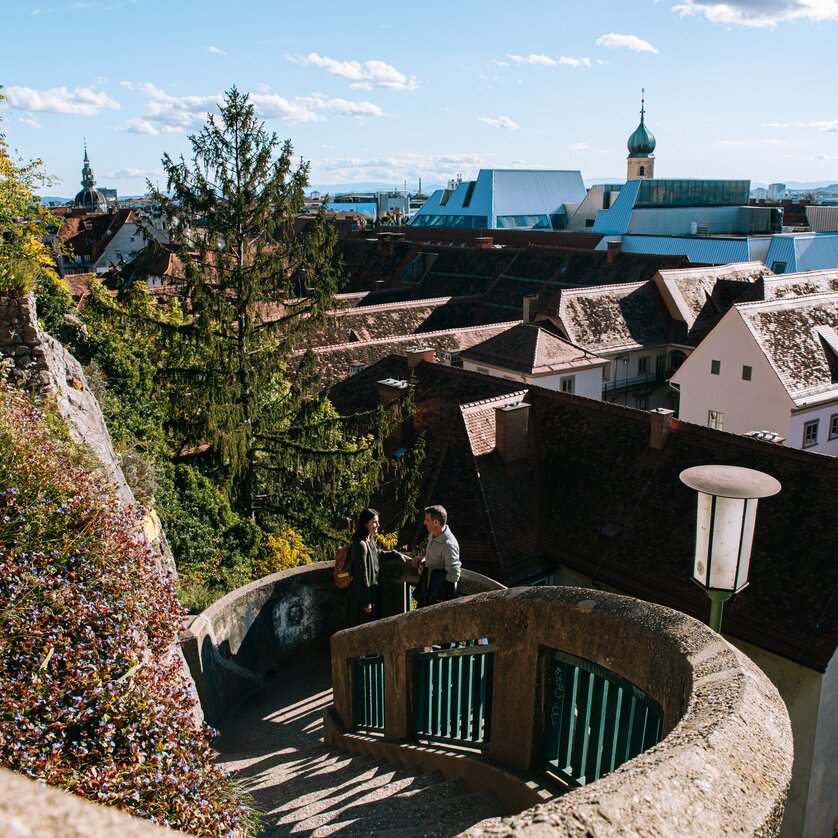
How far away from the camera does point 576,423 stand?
19.1 m

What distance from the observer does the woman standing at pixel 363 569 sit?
33.5 feet

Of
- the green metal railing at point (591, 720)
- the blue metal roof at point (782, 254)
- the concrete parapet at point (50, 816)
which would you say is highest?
the blue metal roof at point (782, 254)

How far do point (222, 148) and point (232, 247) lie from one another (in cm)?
201

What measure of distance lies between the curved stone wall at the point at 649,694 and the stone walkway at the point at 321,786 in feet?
1.54

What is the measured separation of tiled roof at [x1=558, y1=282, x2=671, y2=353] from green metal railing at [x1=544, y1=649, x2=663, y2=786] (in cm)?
3024

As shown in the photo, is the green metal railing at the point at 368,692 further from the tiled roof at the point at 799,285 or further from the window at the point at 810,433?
the tiled roof at the point at 799,285

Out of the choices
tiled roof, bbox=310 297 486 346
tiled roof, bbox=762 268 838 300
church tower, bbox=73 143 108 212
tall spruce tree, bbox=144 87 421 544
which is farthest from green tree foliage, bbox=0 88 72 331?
church tower, bbox=73 143 108 212

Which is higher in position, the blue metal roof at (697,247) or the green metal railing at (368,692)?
the blue metal roof at (697,247)

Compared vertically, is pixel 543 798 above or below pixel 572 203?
below

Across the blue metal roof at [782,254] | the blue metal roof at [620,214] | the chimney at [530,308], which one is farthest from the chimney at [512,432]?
the blue metal roof at [620,214]

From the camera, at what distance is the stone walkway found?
5984 mm

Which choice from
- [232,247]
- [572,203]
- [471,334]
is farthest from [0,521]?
[572,203]

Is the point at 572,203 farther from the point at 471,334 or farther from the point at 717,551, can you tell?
the point at 717,551

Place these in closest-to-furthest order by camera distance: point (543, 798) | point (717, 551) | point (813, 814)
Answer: point (543, 798) < point (717, 551) < point (813, 814)
